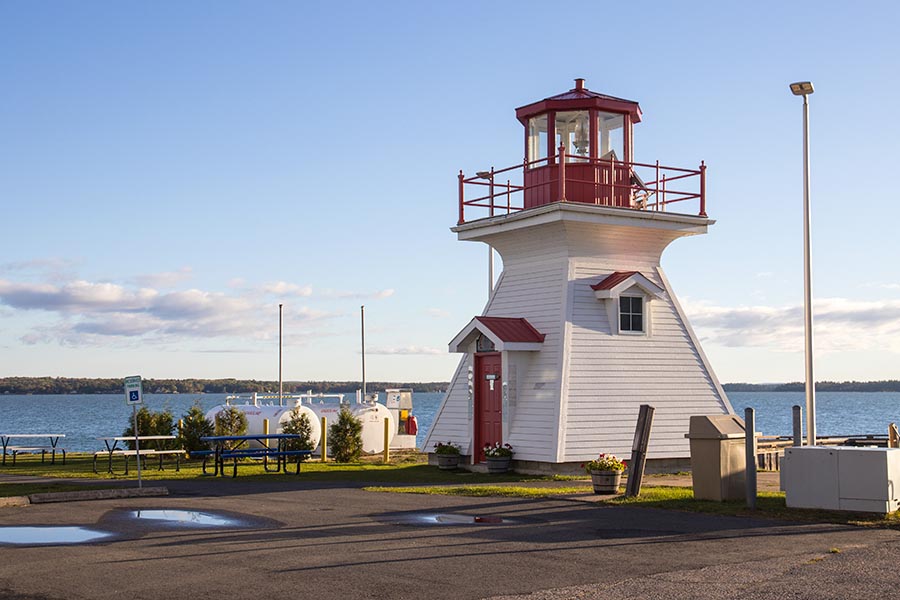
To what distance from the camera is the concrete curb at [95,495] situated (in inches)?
699

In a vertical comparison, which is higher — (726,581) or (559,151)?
(559,151)

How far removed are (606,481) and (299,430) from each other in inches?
605

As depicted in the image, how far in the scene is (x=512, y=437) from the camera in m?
23.7

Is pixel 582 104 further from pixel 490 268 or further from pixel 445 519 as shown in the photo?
pixel 445 519

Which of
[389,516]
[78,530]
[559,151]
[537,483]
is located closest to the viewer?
[78,530]

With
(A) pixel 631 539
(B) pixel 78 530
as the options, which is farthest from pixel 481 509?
(B) pixel 78 530

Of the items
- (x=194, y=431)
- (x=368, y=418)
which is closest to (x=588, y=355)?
(x=194, y=431)

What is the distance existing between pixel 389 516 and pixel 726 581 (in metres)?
6.31

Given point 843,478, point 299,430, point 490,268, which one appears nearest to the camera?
point 843,478

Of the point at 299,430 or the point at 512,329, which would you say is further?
the point at 299,430

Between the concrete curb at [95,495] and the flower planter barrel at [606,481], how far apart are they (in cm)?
765

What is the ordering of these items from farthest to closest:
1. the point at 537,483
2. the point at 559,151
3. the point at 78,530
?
the point at 559,151 < the point at 537,483 < the point at 78,530

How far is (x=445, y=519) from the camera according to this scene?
15.1 m

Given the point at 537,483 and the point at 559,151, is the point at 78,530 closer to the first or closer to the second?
the point at 537,483
